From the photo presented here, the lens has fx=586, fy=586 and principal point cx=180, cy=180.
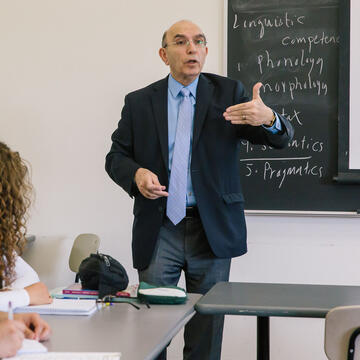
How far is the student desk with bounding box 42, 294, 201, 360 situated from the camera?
1.42 metres

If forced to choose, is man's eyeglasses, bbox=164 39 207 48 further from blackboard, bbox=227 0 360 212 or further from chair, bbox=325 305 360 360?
chair, bbox=325 305 360 360

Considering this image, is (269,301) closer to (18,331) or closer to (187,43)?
(18,331)

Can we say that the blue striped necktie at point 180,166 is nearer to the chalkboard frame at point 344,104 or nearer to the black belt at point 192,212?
the black belt at point 192,212

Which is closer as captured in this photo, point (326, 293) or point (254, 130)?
point (326, 293)

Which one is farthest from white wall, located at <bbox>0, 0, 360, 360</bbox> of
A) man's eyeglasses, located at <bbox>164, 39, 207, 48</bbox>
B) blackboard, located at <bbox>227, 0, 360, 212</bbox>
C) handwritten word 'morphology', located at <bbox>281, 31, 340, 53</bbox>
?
man's eyeglasses, located at <bbox>164, 39, 207, 48</bbox>

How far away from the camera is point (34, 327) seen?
1520 mm

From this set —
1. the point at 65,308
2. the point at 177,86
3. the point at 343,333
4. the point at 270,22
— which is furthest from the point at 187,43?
the point at 343,333

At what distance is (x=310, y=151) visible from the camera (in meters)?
3.34

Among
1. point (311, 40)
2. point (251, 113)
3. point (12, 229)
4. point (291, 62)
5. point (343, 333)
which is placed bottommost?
point (343, 333)

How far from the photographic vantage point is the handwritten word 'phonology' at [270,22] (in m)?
3.34

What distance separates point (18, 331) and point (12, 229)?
446mm

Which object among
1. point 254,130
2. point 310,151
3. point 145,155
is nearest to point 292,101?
point 310,151

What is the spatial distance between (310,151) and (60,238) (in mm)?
1637

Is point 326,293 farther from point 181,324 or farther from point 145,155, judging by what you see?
point 145,155
